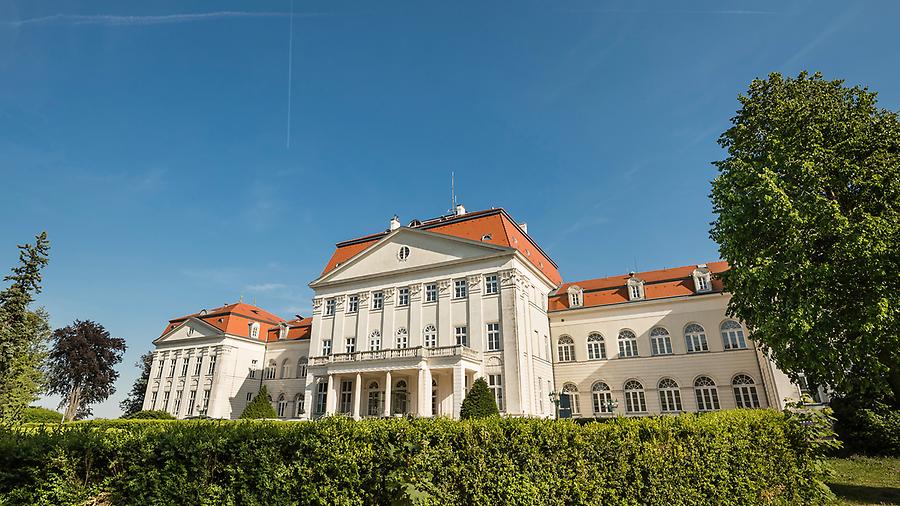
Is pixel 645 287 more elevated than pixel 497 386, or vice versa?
pixel 645 287

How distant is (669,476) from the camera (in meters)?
7.59

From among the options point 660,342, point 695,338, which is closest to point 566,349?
point 660,342

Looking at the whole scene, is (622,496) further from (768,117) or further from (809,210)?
(768,117)

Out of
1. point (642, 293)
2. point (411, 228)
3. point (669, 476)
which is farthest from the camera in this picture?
point (411, 228)

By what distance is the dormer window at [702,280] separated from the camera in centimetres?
2988

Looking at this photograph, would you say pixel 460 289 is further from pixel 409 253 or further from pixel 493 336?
pixel 409 253

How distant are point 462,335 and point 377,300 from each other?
25.8ft

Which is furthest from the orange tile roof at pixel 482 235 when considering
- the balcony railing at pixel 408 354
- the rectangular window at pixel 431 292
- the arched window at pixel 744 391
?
the arched window at pixel 744 391

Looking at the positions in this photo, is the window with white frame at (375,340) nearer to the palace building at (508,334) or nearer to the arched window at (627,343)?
the palace building at (508,334)

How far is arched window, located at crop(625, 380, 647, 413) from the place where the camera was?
29.9 metres

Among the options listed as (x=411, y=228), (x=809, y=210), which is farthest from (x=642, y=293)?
(x=809, y=210)

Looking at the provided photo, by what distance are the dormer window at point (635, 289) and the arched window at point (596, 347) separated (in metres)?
3.58

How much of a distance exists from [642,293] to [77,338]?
2033 inches

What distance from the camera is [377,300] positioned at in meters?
35.1
